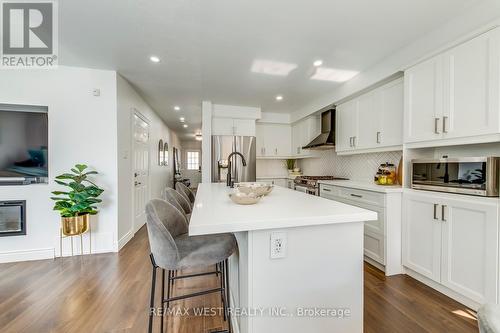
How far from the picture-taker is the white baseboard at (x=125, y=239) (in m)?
3.13

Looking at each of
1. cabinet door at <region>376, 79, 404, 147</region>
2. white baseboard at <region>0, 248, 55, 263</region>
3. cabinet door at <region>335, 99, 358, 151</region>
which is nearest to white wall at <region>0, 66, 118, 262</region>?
white baseboard at <region>0, 248, 55, 263</region>

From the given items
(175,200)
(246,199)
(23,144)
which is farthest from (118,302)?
(23,144)

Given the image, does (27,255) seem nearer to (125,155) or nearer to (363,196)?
(125,155)

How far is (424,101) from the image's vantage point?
2.17 metres

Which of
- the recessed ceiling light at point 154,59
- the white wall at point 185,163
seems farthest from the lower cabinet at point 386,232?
the white wall at point 185,163

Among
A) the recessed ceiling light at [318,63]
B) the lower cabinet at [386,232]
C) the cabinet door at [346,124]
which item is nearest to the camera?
the lower cabinet at [386,232]

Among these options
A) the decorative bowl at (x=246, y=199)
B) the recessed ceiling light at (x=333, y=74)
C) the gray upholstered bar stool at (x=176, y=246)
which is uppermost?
the recessed ceiling light at (x=333, y=74)

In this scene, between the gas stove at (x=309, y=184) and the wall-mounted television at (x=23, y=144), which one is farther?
the gas stove at (x=309, y=184)

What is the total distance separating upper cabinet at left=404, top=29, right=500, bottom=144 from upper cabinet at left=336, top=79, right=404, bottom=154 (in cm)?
31

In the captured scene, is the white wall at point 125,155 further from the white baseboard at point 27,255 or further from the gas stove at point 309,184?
the gas stove at point 309,184

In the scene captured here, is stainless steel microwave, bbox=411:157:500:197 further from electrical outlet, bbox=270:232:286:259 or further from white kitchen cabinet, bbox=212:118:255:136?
white kitchen cabinet, bbox=212:118:255:136

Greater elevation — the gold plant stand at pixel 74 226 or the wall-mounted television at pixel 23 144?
the wall-mounted television at pixel 23 144

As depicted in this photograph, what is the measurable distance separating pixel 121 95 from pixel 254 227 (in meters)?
3.19

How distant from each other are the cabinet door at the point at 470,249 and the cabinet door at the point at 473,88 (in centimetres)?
63
